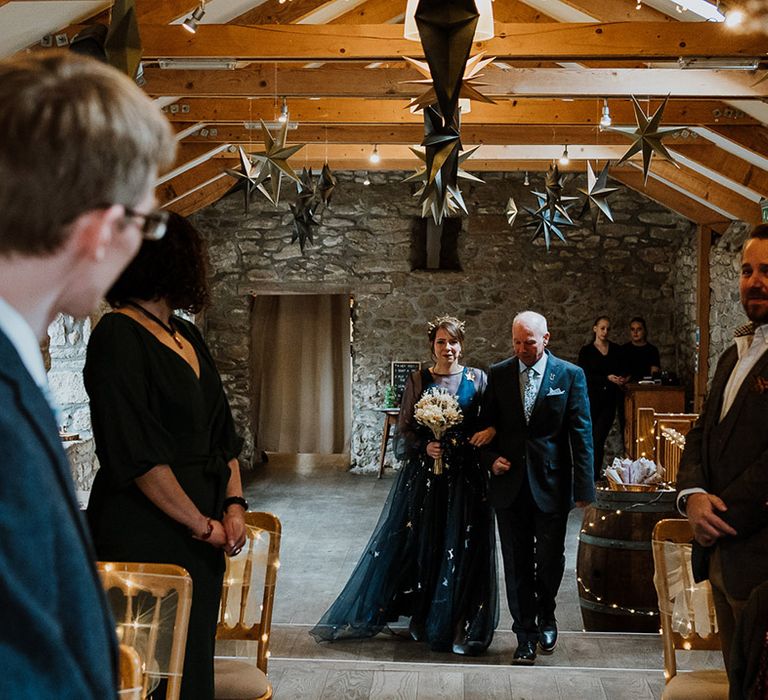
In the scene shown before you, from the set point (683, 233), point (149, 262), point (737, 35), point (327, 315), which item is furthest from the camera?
point (327, 315)

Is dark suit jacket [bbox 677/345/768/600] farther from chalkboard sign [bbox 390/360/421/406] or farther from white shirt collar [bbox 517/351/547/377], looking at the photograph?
chalkboard sign [bbox 390/360/421/406]

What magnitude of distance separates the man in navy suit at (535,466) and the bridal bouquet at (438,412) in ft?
0.69

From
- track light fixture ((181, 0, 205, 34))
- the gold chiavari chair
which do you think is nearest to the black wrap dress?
the gold chiavari chair

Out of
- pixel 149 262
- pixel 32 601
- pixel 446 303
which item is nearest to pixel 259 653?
pixel 149 262

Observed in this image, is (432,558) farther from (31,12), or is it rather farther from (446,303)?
(446,303)

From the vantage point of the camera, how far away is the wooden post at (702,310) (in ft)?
32.8

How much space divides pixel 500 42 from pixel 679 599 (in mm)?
3446

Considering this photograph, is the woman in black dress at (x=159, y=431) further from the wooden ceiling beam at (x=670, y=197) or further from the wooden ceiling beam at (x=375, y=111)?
the wooden ceiling beam at (x=670, y=197)

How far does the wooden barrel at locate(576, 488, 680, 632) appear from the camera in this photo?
4812mm

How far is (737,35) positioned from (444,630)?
3.21 meters

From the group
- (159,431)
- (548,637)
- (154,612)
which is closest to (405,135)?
(548,637)

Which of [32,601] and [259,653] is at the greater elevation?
[32,601]

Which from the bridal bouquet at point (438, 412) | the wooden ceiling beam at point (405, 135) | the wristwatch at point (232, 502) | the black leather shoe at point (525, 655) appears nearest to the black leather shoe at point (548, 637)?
the black leather shoe at point (525, 655)

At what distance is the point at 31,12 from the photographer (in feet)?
Answer: 15.7
